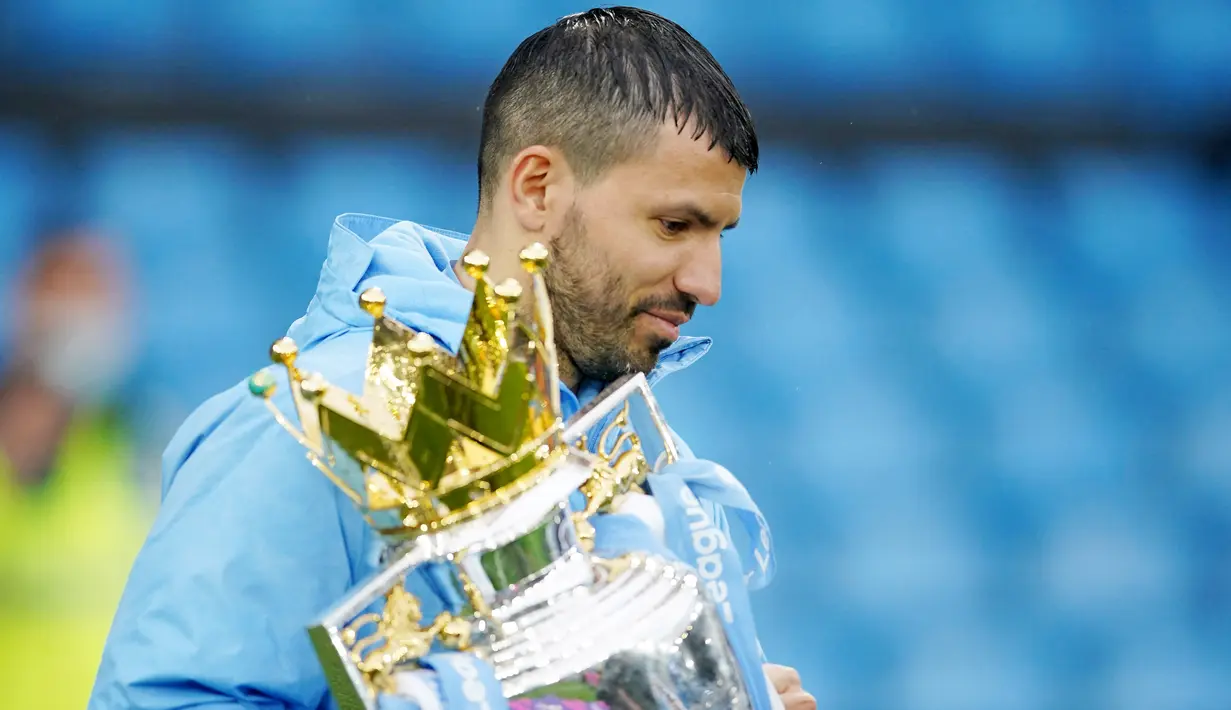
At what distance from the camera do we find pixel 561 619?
85cm

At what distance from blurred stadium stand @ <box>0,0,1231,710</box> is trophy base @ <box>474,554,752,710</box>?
128 cm

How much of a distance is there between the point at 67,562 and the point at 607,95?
1106mm

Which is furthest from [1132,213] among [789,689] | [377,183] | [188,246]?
[789,689]

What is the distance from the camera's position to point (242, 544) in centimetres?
94

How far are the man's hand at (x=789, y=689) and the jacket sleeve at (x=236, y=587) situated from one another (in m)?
0.29

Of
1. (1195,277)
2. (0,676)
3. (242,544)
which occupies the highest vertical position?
(1195,277)

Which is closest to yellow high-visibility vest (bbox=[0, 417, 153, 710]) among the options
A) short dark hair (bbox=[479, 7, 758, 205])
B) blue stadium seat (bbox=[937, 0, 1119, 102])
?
short dark hair (bbox=[479, 7, 758, 205])

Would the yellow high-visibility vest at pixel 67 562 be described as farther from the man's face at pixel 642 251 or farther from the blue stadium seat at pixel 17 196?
the man's face at pixel 642 251

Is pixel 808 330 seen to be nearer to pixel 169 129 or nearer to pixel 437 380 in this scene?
pixel 169 129

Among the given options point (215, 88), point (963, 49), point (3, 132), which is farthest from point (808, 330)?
point (3, 132)

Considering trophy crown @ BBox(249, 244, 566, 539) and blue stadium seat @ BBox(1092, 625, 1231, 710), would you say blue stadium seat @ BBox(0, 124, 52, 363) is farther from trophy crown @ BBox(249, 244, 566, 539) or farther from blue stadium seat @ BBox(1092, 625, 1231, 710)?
blue stadium seat @ BBox(1092, 625, 1231, 710)

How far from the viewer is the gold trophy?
82 centimetres

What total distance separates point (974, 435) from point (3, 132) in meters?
1.37

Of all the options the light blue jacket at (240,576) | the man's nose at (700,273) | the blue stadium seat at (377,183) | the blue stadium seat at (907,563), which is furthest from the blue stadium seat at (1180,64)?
the light blue jacket at (240,576)
